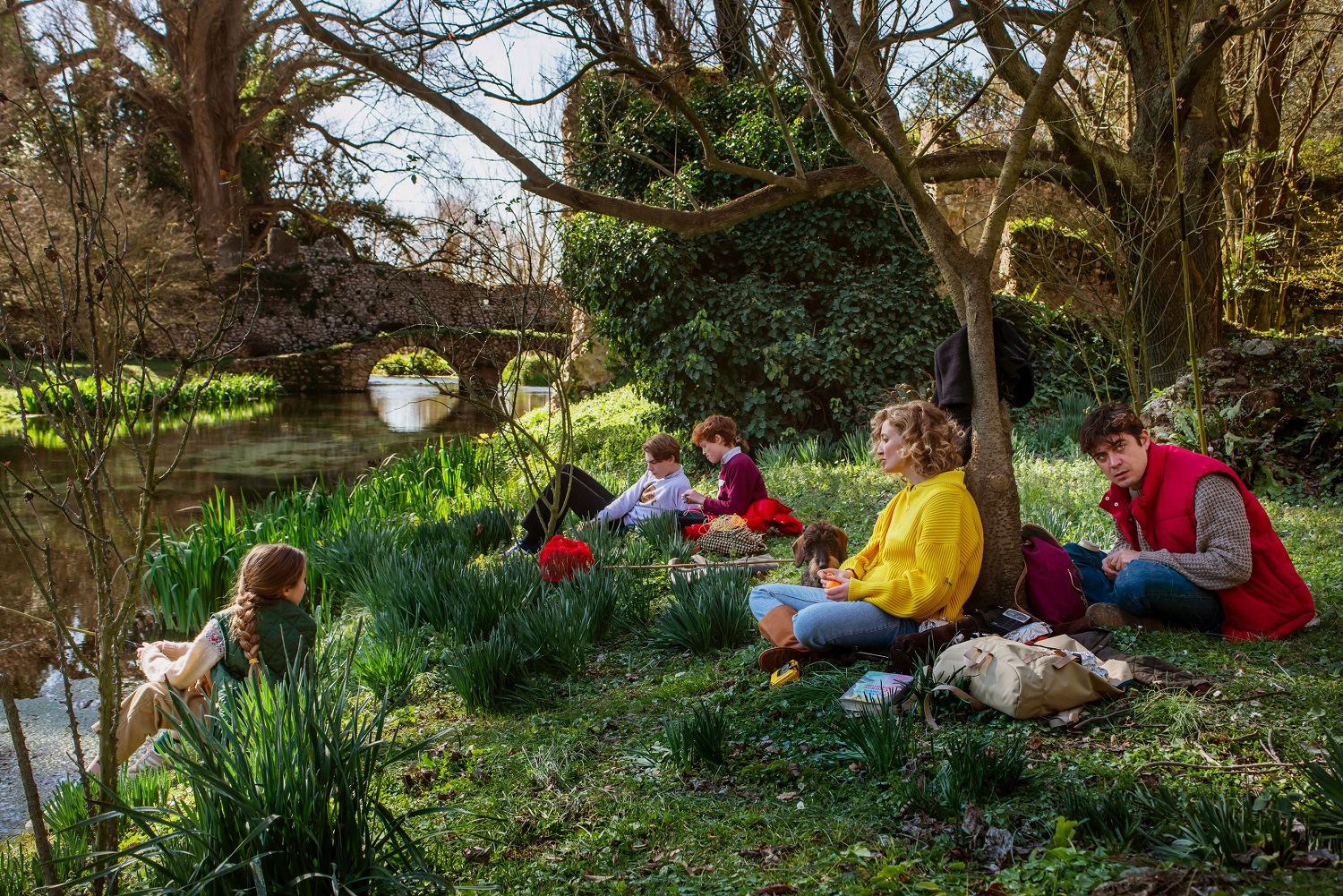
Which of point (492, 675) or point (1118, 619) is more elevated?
point (1118, 619)

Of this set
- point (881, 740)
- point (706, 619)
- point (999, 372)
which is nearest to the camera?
point (881, 740)

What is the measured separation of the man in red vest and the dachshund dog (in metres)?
1.23

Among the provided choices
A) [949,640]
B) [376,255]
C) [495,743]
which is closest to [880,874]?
[949,640]

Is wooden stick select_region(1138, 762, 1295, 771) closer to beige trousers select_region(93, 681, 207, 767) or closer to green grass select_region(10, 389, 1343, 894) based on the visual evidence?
green grass select_region(10, 389, 1343, 894)

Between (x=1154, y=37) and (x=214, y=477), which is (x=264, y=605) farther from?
(x=214, y=477)

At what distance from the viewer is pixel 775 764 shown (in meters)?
2.87

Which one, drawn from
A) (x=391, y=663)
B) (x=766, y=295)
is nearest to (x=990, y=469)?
(x=391, y=663)

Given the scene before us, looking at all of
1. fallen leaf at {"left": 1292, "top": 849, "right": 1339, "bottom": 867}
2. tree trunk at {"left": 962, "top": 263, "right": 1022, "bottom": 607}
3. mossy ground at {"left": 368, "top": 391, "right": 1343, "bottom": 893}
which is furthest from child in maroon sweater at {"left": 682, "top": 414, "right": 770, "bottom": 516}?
fallen leaf at {"left": 1292, "top": 849, "right": 1339, "bottom": 867}

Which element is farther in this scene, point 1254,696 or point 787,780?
point 1254,696

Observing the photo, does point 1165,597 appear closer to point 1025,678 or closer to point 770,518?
point 1025,678

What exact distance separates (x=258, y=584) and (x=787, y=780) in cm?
210

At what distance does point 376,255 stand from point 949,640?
108 feet

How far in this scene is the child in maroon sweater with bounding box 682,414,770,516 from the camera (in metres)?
6.17

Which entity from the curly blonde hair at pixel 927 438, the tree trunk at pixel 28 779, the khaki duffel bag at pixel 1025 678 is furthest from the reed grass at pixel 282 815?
the curly blonde hair at pixel 927 438
